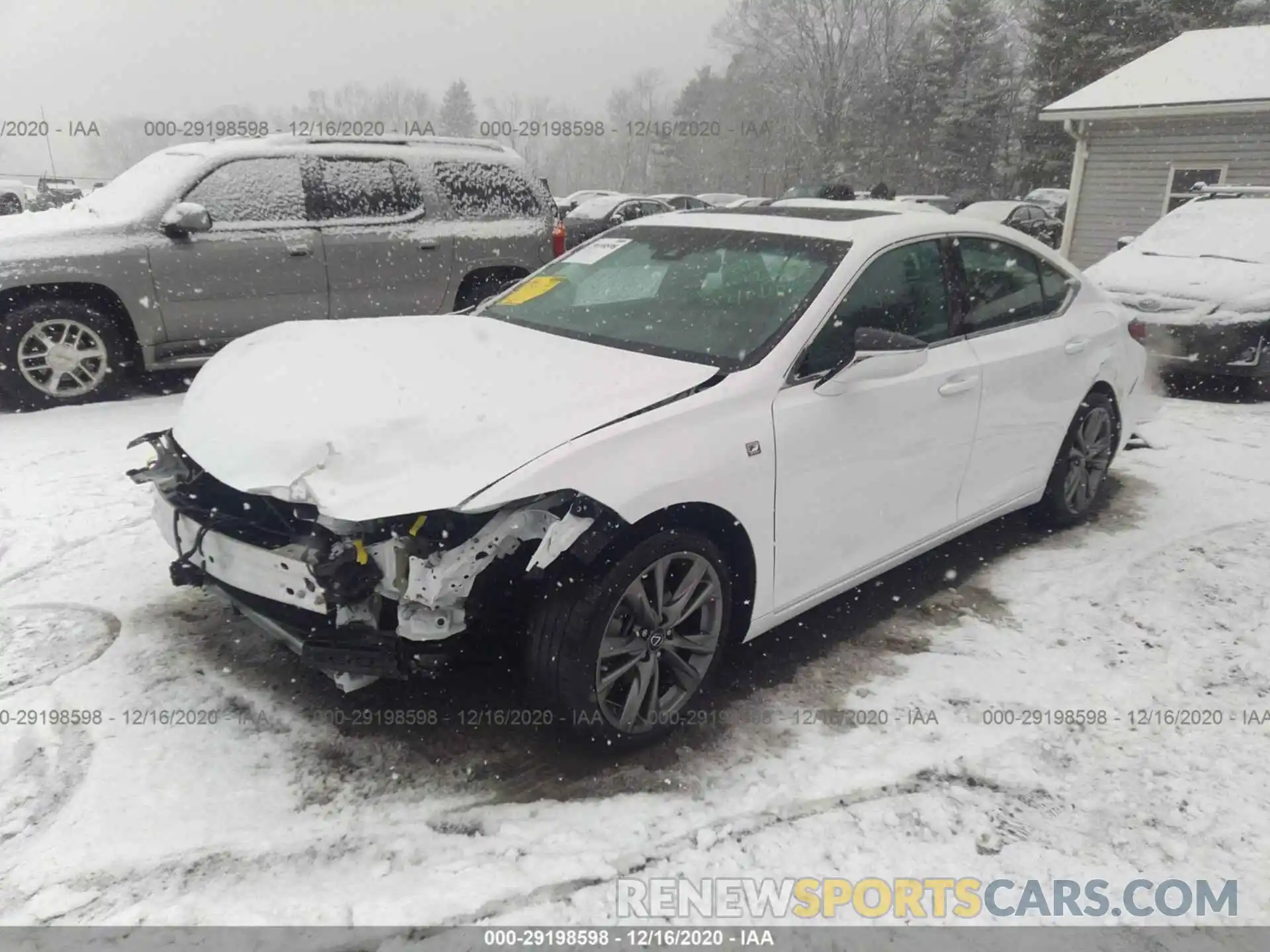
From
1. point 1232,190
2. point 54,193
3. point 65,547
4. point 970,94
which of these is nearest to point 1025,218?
point 1232,190

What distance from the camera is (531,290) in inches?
167

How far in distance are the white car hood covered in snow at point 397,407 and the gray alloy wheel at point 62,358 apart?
11.6ft

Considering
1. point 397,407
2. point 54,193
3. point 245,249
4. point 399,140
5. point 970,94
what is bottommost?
point 397,407

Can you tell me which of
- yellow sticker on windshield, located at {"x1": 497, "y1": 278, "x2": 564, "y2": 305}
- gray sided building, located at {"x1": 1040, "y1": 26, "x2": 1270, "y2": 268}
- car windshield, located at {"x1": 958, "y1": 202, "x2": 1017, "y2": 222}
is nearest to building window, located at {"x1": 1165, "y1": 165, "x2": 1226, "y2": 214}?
gray sided building, located at {"x1": 1040, "y1": 26, "x2": 1270, "y2": 268}

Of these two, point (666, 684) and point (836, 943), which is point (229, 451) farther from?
point (836, 943)

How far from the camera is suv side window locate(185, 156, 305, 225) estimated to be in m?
6.78

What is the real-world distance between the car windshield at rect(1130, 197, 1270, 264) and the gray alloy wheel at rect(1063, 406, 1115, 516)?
5.04 metres

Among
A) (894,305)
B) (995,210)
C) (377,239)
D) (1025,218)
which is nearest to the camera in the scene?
(894,305)

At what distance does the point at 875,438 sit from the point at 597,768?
157 cm

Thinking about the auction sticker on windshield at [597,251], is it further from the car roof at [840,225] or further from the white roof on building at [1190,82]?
the white roof on building at [1190,82]

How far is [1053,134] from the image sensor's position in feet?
122

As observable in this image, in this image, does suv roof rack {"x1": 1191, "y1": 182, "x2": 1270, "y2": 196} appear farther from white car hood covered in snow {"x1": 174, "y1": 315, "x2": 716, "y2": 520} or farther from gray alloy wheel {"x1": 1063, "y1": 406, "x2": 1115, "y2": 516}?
white car hood covered in snow {"x1": 174, "y1": 315, "x2": 716, "y2": 520}

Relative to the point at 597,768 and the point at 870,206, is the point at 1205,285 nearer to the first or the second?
the point at 870,206

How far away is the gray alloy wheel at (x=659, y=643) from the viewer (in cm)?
270
